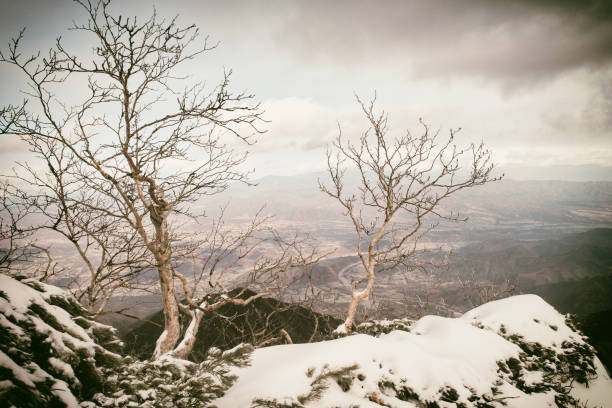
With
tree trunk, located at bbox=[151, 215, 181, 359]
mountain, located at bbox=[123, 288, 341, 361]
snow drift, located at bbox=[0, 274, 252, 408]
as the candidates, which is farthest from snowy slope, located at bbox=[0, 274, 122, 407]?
mountain, located at bbox=[123, 288, 341, 361]

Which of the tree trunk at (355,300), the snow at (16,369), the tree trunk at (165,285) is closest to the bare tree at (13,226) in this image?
the tree trunk at (165,285)

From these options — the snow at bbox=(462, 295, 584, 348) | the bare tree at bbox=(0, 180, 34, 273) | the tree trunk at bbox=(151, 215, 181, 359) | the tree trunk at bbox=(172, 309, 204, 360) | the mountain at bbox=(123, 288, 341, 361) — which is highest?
the bare tree at bbox=(0, 180, 34, 273)

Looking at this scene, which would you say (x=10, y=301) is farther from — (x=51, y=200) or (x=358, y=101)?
(x=358, y=101)

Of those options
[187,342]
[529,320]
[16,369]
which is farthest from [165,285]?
[529,320]

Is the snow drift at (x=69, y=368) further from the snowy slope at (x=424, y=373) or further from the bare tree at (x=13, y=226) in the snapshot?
the bare tree at (x=13, y=226)

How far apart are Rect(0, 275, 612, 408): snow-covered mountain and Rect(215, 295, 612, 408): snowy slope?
0.01 metres

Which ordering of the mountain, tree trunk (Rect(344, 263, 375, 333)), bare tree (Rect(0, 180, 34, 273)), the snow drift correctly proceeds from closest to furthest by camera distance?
the snow drift → bare tree (Rect(0, 180, 34, 273)) → tree trunk (Rect(344, 263, 375, 333)) → the mountain

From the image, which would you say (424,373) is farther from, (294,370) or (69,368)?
(69,368)

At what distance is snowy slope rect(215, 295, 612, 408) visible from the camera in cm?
306

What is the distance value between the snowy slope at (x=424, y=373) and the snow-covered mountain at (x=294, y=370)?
0.01 meters

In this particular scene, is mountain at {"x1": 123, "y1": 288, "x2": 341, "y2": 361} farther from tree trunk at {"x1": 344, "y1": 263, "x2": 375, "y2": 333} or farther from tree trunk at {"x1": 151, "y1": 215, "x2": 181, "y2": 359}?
tree trunk at {"x1": 151, "y1": 215, "x2": 181, "y2": 359}

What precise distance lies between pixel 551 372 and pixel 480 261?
412 feet

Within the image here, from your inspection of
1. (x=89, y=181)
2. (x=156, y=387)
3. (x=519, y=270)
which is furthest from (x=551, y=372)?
(x=519, y=270)

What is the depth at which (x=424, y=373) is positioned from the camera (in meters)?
3.57
